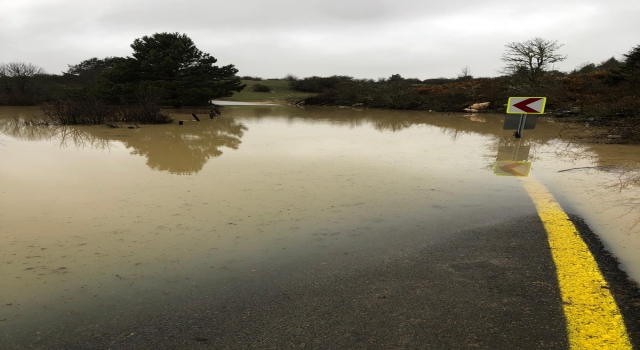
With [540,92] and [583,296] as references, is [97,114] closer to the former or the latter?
[583,296]

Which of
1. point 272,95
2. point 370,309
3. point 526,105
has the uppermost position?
point 526,105

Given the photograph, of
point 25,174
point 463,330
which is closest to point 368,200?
point 463,330

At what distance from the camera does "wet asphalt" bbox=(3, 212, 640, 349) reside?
2.05 m

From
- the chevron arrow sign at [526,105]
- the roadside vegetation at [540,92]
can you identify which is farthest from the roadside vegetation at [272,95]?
the chevron arrow sign at [526,105]

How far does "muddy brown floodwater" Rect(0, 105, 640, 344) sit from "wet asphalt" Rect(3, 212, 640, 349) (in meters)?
0.20

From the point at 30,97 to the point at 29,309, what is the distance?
40.1 m

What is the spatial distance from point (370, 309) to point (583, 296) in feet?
4.51

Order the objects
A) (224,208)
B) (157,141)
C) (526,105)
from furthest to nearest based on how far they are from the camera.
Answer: (157,141), (526,105), (224,208)

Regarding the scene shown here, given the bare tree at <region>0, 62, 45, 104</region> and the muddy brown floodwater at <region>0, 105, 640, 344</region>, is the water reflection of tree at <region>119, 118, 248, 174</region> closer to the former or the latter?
the muddy brown floodwater at <region>0, 105, 640, 344</region>

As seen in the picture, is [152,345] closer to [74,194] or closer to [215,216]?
[215,216]

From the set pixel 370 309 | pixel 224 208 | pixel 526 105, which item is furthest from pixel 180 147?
pixel 526 105

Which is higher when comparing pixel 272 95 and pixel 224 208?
pixel 224 208

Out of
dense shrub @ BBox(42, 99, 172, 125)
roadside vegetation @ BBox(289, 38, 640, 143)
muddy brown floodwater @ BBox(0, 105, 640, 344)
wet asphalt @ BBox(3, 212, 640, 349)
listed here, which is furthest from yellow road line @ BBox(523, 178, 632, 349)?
dense shrub @ BBox(42, 99, 172, 125)

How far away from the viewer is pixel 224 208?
4.54 metres
